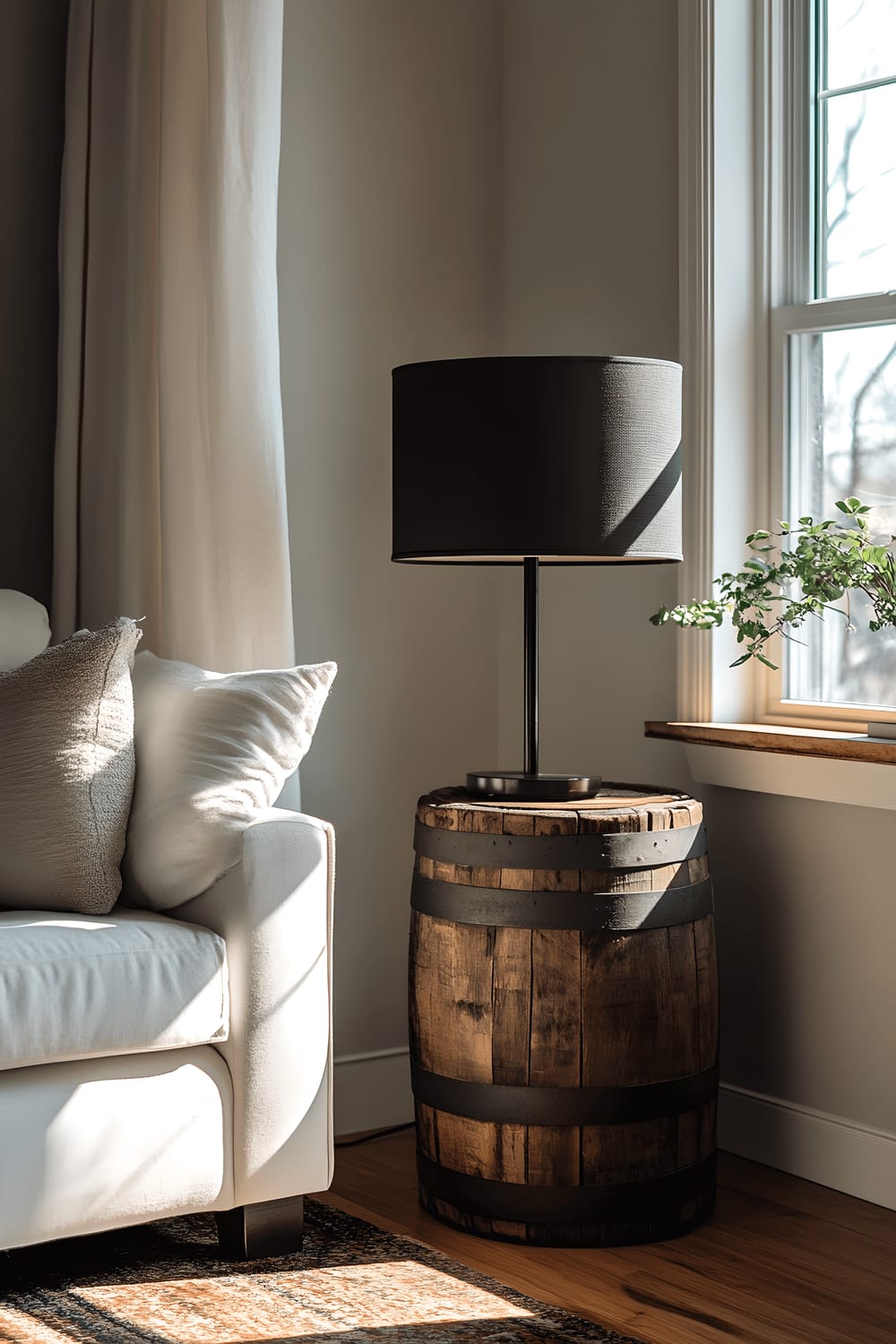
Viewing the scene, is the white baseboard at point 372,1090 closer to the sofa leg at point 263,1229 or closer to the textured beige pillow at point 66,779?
the sofa leg at point 263,1229

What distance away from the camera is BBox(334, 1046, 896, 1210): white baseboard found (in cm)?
235

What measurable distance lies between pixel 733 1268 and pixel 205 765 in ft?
3.39

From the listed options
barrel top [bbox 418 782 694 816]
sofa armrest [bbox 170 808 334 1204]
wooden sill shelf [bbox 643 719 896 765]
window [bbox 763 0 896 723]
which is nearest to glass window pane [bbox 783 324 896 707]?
window [bbox 763 0 896 723]

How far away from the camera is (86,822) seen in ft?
6.82

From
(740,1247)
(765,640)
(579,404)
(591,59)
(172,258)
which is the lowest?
(740,1247)

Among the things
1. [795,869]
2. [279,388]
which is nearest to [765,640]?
[795,869]

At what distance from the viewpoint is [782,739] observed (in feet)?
7.88

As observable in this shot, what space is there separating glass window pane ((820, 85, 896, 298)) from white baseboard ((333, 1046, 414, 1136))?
5.39 ft

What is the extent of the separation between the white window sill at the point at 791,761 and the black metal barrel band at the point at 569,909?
0.34 meters

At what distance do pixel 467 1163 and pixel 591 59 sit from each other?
2027 mm

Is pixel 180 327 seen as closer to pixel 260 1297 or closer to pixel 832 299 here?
pixel 832 299

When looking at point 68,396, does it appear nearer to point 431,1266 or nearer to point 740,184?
point 740,184

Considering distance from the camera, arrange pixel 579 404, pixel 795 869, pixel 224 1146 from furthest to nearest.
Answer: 1. pixel 795 869
2. pixel 579 404
3. pixel 224 1146

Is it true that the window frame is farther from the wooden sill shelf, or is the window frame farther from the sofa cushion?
the sofa cushion
